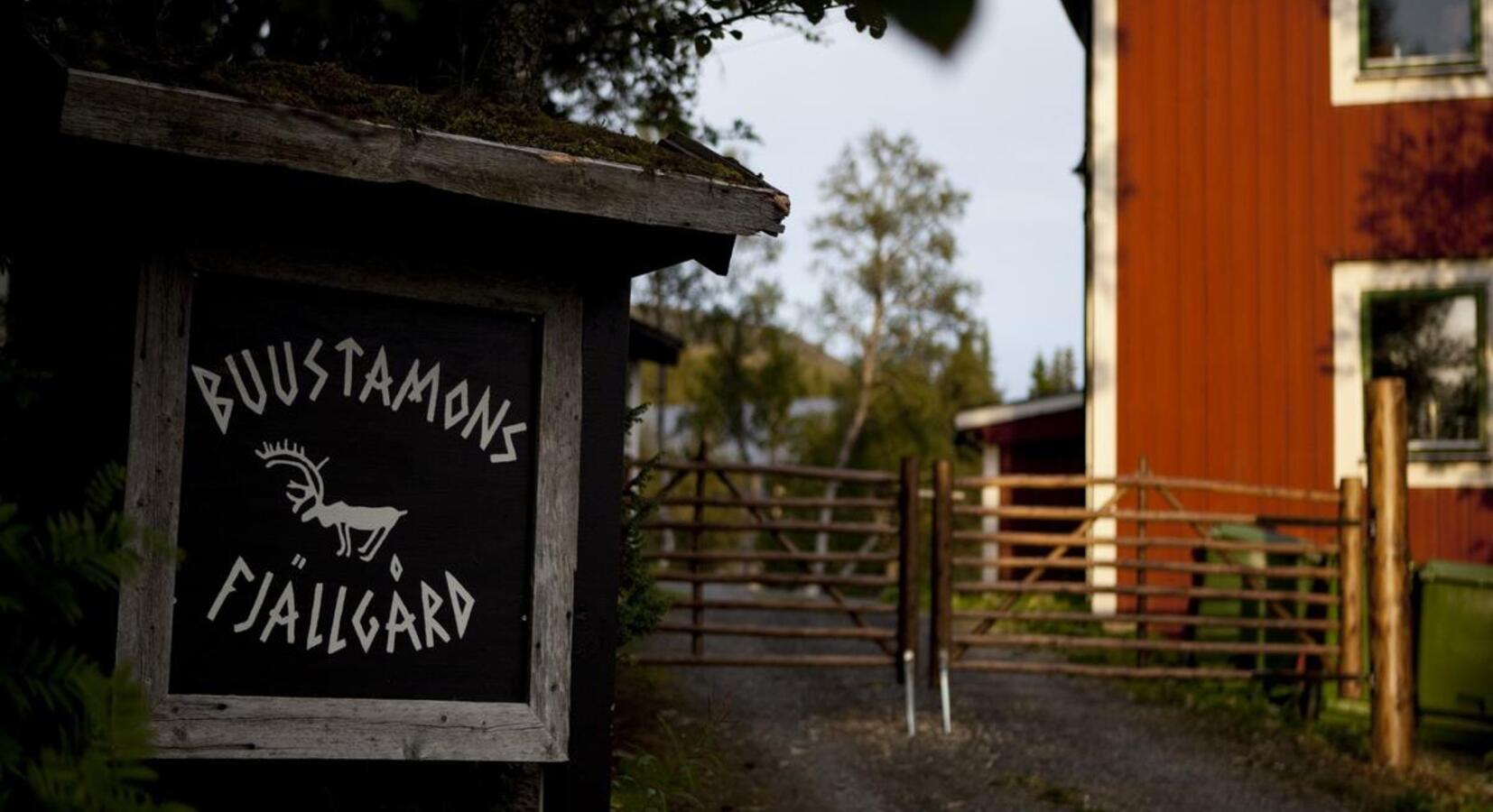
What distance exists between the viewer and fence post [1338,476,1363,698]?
914 cm

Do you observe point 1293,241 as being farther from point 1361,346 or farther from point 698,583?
point 698,583

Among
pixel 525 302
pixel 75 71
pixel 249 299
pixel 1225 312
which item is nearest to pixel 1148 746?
pixel 1225 312

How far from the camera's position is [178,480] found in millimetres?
3213

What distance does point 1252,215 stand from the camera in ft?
40.5

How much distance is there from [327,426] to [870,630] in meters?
6.07

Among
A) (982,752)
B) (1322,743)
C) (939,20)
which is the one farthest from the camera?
(1322,743)

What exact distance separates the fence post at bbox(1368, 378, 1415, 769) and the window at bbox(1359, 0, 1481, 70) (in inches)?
197

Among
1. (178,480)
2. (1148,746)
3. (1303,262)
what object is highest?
(1303,262)

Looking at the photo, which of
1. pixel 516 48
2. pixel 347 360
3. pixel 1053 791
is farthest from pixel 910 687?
pixel 347 360

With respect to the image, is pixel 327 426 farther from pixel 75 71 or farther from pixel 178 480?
pixel 75 71

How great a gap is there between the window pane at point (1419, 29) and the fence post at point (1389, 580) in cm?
512

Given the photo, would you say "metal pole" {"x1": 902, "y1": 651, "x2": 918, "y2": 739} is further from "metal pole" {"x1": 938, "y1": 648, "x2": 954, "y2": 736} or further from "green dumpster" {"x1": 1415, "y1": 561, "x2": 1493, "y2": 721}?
"green dumpster" {"x1": 1415, "y1": 561, "x2": 1493, "y2": 721}

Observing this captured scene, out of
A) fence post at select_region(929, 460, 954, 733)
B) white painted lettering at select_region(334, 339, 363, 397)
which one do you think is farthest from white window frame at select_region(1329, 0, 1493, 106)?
white painted lettering at select_region(334, 339, 363, 397)

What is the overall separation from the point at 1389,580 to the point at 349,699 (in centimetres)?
646
